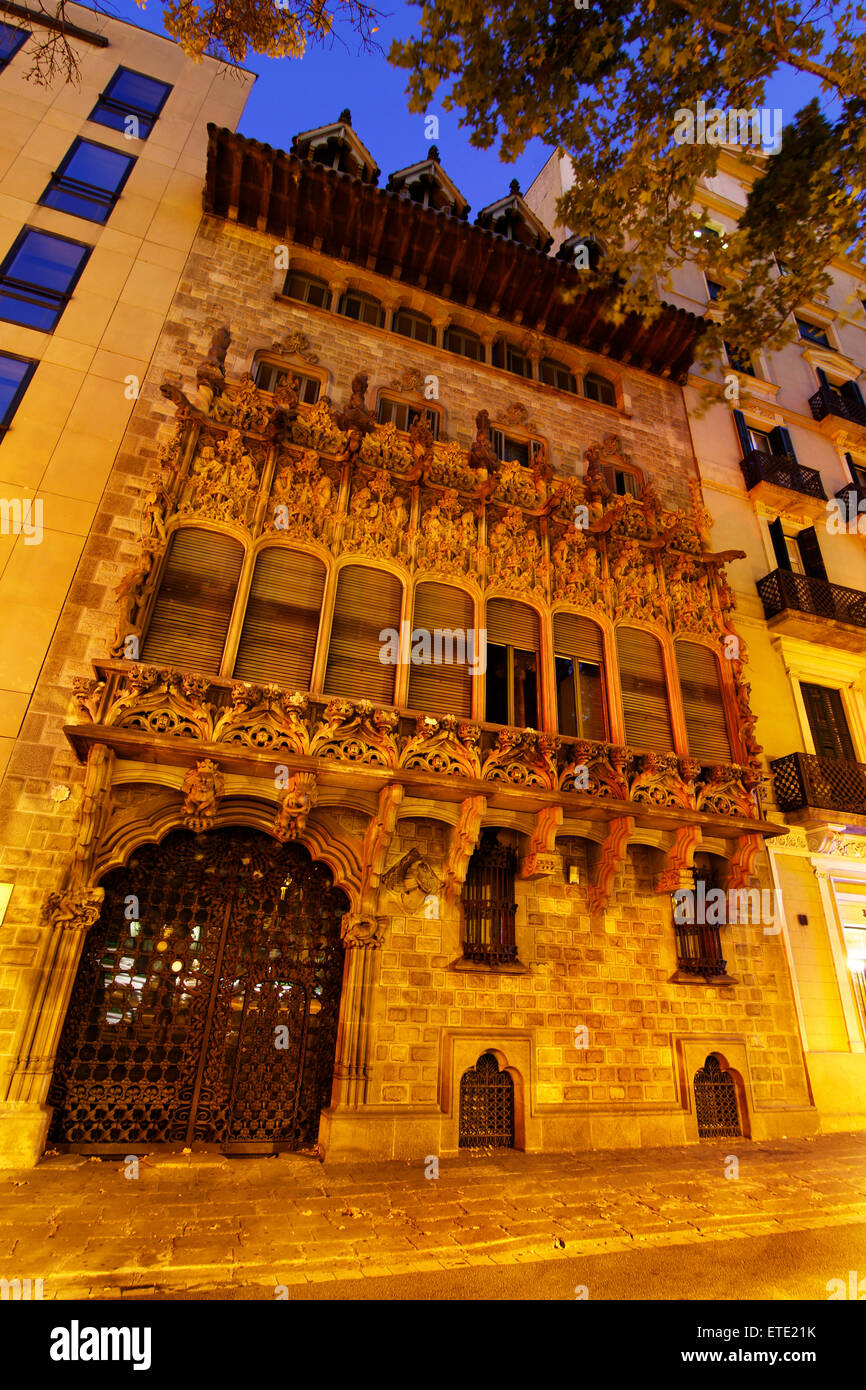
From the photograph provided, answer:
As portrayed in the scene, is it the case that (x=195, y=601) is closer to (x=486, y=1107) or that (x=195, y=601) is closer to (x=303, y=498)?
(x=303, y=498)

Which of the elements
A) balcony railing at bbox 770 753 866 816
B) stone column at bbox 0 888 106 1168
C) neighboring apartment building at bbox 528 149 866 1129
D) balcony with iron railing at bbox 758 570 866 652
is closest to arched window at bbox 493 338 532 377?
neighboring apartment building at bbox 528 149 866 1129

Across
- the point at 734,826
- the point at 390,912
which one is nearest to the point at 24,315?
the point at 390,912

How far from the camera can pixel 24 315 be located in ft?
35.2

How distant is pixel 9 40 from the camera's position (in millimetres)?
13258

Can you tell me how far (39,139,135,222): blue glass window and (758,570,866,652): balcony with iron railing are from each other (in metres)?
15.3

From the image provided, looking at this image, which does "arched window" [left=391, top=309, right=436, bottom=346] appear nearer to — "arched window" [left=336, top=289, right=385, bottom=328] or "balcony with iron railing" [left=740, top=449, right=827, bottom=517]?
"arched window" [left=336, top=289, right=385, bottom=328]

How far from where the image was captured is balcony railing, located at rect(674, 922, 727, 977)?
34.2 feet

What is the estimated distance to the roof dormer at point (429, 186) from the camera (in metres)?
15.1

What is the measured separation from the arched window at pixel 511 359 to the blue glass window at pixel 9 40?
11.3m

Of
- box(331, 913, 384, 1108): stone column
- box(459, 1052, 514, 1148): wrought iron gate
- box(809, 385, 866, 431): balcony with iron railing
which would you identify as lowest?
box(459, 1052, 514, 1148): wrought iron gate

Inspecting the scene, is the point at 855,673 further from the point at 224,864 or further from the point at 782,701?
the point at 224,864

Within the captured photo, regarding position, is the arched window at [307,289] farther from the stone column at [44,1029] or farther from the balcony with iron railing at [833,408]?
the balcony with iron railing at [833,408]

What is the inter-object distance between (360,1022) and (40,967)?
12.4 ft

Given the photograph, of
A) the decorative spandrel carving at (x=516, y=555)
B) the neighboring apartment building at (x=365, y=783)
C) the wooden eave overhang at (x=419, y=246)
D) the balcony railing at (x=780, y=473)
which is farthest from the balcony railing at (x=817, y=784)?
the wooden eave overhang at (x=419, y=246)
